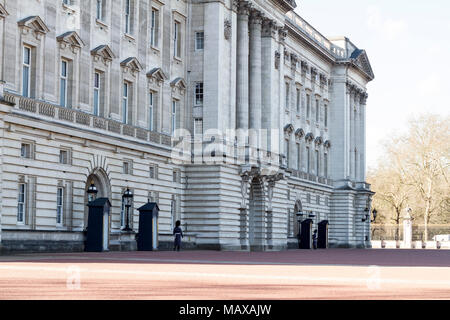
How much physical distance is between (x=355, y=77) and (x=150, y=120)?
52031 mm

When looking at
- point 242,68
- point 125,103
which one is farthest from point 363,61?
point 125,103

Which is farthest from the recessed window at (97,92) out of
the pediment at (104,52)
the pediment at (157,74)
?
the pediment at (157,74)

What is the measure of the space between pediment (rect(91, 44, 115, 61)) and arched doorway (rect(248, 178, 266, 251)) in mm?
20534

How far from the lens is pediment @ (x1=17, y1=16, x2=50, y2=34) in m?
40.9

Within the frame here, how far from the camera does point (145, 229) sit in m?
48.1

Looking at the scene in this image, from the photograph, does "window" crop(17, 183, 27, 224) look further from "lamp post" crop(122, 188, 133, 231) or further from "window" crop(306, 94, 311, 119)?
"window" crop(306, 94, 311, 119)

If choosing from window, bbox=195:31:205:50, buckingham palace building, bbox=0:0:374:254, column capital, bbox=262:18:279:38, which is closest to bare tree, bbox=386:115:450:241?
buckingham palace building, bbox=0:0:374:254

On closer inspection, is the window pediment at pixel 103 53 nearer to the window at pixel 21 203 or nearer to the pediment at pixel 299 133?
the window at pixel 21 203

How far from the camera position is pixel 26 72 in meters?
41.8

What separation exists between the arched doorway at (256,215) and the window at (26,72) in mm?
27565

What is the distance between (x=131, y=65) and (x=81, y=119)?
7340 millimetres

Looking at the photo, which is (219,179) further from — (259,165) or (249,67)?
(249,67)

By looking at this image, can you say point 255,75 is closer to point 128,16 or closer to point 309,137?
point 128,16
